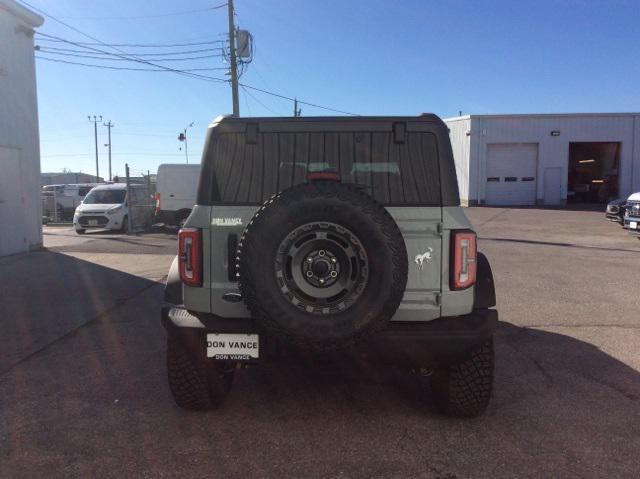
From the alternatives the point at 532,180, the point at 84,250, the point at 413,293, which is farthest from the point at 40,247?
the point at 532,180

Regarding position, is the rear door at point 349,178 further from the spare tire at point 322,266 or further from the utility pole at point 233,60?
the utility pole at point 233,60

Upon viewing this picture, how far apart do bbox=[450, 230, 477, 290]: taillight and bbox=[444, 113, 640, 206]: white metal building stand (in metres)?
30.7

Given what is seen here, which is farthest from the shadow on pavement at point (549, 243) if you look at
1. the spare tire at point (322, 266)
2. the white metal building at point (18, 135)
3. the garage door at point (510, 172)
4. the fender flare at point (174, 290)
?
the garage door at point (510, 172)

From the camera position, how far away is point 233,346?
3.35m

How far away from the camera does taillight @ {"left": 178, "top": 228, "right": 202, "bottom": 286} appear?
11.2 ft

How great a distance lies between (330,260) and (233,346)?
0.82 metres

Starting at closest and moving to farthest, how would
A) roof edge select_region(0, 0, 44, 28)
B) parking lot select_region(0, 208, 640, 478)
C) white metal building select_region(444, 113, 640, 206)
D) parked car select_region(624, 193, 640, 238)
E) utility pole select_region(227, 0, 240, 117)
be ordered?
1. parking lot select_region(0, 208, 640, 478)
2. roof edge select_region(0, 0, 44, 28)
3. parked car select_region(624, 193, 640, 238)
4. utility pole select_region(227, 0, 240, 117)
5. white metal building select_region(444, 113, 640, 206)

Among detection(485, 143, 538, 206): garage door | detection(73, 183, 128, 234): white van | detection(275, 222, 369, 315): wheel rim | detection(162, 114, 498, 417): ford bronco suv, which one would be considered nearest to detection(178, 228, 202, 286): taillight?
detection(162, 114, 498, 417): ford bronco suv

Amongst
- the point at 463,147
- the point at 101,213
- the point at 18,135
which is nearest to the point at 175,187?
the point at 101,213

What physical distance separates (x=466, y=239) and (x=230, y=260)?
4.76 ft

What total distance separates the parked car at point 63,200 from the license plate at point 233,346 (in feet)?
80.9

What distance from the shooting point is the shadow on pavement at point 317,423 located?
3125 mm

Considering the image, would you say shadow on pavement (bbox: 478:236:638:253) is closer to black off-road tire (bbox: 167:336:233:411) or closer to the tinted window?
the tinted window

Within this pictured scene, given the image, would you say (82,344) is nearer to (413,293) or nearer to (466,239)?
(413,293)
